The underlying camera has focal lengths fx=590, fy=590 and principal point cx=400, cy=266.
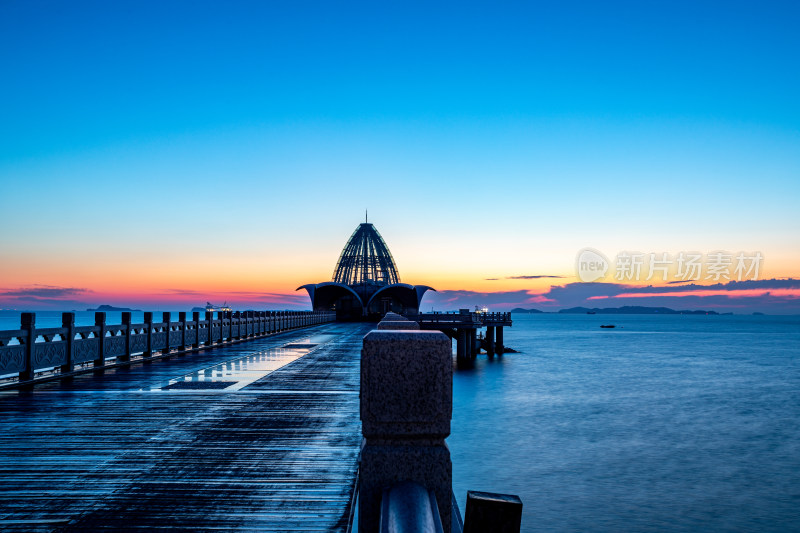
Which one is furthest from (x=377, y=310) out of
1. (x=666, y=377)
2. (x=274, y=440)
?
(x=274, y=440)

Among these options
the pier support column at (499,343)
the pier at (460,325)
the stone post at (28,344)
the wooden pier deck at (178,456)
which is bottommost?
the pier support column at (499,343)

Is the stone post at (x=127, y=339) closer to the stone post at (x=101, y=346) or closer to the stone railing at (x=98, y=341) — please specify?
the stone railing at (x=98, y=341)

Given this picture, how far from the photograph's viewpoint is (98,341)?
16.5 metres

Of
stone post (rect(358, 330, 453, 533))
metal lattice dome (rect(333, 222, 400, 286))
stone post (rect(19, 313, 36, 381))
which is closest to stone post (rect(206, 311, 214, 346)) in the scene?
stone post (rect(19, 313, 36, 381))

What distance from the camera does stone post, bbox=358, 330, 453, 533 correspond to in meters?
3.04

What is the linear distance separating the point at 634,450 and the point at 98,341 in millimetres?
19138

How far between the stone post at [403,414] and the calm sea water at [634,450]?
13.2 meters

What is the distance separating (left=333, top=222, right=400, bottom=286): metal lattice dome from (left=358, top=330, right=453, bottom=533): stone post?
126 m

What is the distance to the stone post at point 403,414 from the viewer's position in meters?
3.04

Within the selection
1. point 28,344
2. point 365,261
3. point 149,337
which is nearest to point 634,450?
point 149,337

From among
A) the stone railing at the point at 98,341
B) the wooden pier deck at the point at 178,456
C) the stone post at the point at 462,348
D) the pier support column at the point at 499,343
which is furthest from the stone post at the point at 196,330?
the pier support column at the point at 499,343

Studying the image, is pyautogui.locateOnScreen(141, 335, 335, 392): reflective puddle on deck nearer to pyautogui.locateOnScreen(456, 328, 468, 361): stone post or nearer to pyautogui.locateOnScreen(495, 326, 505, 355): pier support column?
pyautogui.locateOnScreen(456, 328, 468, 361): stone post

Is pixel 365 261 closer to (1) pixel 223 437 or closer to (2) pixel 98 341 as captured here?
(2) pixel 98 341

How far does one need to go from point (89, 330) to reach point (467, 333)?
44.3 m
